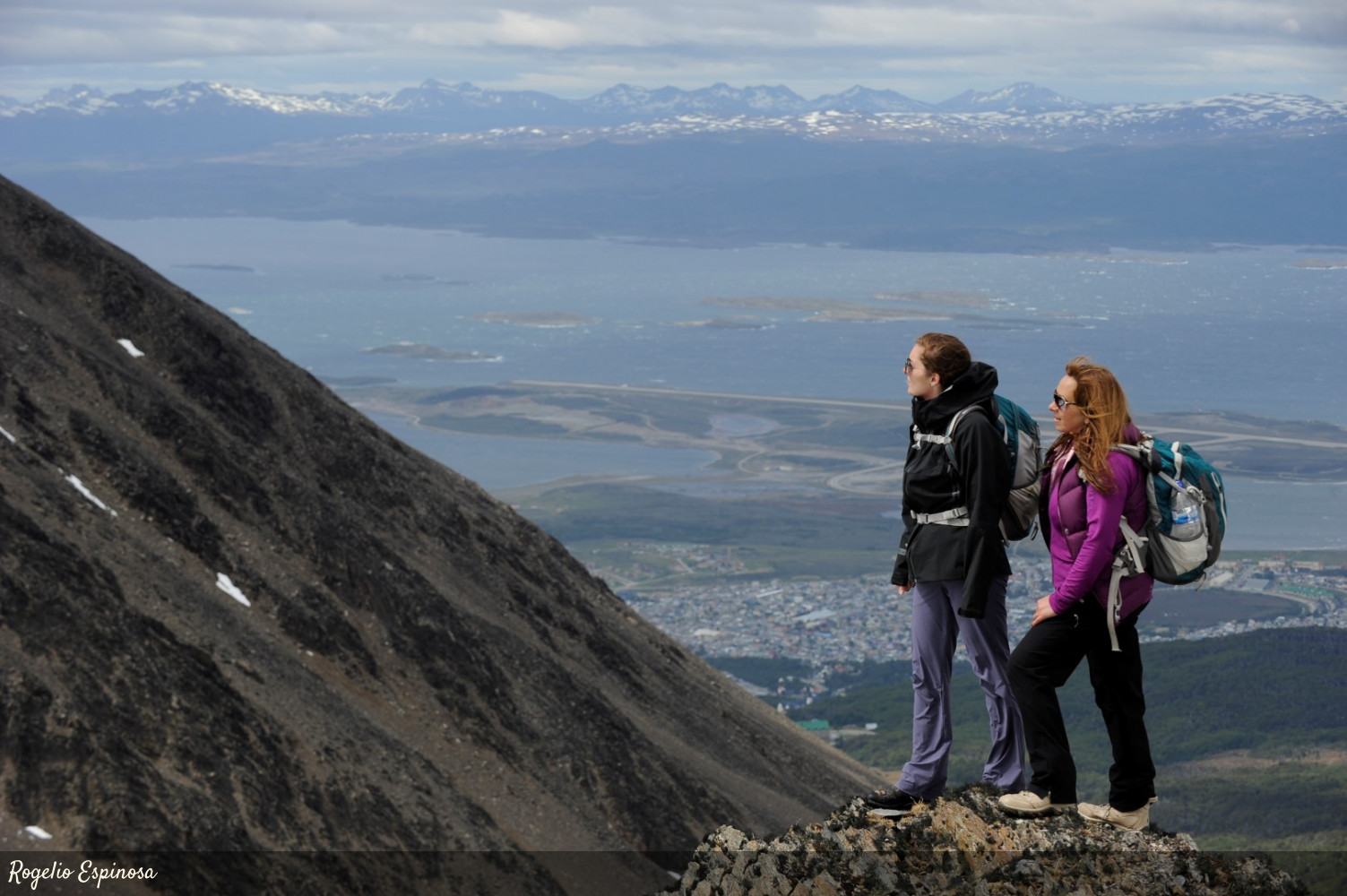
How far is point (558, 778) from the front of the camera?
39.5m

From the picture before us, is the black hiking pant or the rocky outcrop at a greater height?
the black hiking pant

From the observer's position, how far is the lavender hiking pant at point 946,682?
444 inches

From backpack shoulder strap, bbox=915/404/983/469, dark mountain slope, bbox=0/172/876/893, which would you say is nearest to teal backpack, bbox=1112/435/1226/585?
backpack shoulder strap, bbox=915/404/983/469

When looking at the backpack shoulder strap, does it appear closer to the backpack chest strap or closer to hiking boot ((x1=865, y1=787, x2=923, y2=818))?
the backpack chest strap

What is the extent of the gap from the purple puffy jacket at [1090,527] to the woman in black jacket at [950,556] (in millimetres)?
399

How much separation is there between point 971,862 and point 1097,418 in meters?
3.38

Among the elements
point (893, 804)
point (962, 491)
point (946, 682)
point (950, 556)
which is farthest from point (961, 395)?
point (893, 804)

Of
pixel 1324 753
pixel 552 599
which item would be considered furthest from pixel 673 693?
pixel 1324 753

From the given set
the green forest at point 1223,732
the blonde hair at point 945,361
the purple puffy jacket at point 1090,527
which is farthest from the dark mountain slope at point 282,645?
the green forest at point 1223,732

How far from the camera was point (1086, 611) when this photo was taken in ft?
35.1

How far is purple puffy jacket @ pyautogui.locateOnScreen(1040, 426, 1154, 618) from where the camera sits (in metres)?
10.3

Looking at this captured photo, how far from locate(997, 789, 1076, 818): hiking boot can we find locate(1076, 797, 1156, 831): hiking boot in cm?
16

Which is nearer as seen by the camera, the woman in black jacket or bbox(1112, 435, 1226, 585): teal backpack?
bbox(1112, 435, 1226, 585): teal backpack

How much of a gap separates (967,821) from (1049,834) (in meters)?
0.61
